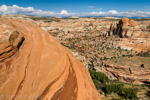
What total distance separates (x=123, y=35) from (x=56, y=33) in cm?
5442

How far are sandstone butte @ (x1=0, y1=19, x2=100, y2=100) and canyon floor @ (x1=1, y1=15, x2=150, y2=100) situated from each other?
7.71m

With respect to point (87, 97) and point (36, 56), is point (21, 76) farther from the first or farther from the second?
point (87, 97)

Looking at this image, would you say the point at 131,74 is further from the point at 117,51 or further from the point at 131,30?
the point at 131,30

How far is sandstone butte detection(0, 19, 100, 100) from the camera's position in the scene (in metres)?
4.14

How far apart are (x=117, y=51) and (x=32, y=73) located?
51115mm

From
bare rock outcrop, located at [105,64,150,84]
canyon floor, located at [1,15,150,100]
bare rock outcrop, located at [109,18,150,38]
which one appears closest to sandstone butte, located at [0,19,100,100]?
canyon floor, located at [1,15,150,100]

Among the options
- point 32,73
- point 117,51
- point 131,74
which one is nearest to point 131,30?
point 117,51

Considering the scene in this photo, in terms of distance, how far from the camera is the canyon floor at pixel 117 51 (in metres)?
31.8

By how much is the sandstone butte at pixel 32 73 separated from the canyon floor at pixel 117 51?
7.71m

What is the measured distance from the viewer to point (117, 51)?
49.8 metres

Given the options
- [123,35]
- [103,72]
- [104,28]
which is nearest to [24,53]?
[103,72]

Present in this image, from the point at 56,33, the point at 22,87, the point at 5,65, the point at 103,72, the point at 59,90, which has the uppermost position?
the point at 5,65

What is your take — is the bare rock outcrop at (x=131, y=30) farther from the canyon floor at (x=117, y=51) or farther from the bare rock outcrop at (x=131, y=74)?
the bare rock outcrop at (x=131, y=74)

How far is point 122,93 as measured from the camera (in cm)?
2522
